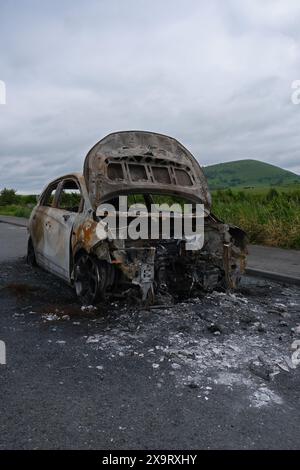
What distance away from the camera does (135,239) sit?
223 inches

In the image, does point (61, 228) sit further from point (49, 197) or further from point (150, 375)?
point (150, 375)

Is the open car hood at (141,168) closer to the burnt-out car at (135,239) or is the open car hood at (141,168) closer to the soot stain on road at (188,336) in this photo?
the burnt-out car at (135,239)

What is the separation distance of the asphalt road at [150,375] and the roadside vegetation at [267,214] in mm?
5807

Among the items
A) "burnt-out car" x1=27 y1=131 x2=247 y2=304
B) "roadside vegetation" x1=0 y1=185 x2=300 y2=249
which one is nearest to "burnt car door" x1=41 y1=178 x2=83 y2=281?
"burnt-out car" x1=27 y1=131 x2=247 y2=304

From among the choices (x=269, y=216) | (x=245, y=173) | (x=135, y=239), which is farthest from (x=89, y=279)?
(x=245, y=173)

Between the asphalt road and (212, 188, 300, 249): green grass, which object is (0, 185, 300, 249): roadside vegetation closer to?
(212, 188, 300, 249): green grass

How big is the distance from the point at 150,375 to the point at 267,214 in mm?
9621

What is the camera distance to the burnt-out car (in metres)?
5.57

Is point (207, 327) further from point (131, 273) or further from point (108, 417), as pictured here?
point (108, 417)
